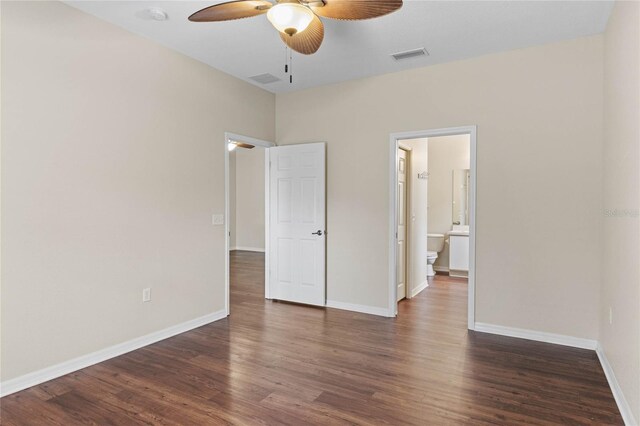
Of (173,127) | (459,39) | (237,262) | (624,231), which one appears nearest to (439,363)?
(624,231)

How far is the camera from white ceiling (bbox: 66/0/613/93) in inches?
117

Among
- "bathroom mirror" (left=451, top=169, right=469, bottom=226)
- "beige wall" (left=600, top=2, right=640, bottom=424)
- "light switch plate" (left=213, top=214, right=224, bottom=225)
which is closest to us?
"beige wall" (left=600, top=2, right=640, bottom=424)

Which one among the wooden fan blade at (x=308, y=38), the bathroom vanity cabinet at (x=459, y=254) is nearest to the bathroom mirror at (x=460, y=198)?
the bathroom vanity cabinet at (x=459, y=254)

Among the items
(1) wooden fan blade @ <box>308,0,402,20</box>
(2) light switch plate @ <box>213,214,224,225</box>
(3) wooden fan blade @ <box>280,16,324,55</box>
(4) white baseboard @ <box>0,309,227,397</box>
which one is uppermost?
(1) wooden fan blade @ <box>308,0,402,20</box>

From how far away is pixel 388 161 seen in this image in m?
4.45

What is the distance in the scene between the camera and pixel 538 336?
365 centimetres

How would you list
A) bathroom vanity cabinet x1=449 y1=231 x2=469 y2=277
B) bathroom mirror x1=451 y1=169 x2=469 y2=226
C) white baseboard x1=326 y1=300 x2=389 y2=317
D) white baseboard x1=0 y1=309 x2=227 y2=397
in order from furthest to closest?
bathroom mirror x1=451 y1=169 x2=469 y2=226 → bathroom vanity cabinet x1=449 y1=231 x2=469 y2=277 → white baseboard x1=326 y1=300 x2=389 y2=317 → white baseboard x1=0 y1=309 x2=227 y2=397

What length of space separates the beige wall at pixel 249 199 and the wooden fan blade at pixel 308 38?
7.63 meters

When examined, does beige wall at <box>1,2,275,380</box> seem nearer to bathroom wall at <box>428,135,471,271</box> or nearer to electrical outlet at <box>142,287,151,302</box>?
electrical outlet at <box>142,287,151,302</box>

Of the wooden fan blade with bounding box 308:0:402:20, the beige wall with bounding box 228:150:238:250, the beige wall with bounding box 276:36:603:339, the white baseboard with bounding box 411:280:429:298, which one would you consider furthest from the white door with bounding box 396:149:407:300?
the beige wall with bounding box 228:150:238:250

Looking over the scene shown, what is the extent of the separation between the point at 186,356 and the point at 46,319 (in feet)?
3.58

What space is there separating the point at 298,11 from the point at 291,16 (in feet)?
0.16

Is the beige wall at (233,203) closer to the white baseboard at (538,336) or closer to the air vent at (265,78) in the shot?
the air vent at (265,78)

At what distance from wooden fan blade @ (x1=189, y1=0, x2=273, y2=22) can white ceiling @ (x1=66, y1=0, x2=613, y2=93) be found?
0.66m
